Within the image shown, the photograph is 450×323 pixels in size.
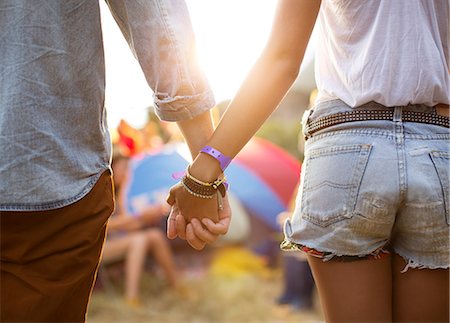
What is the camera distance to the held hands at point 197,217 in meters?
1.63

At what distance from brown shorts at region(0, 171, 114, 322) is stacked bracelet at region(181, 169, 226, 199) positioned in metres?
0.25

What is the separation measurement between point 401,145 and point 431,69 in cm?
17

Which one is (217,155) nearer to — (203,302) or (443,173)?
(443,173)

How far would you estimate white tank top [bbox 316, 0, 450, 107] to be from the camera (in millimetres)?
1360

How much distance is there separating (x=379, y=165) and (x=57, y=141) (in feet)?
2.14

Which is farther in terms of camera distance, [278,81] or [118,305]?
[118,305]

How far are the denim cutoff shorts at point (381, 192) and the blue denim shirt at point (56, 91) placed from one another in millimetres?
436

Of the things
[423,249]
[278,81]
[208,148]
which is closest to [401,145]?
[423,249]

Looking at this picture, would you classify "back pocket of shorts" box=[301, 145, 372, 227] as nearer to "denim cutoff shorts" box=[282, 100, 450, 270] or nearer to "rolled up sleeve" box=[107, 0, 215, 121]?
"denim cutoff shorts" box=[282, 100, 450, 270]

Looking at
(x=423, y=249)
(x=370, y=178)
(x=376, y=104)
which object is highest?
(x=376, y=104)

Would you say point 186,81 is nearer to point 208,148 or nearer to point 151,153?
point 208,148

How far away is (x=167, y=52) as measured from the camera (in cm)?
146

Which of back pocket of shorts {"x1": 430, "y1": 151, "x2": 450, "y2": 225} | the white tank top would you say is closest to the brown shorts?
the white tank top

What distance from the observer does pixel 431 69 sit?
1366mm
